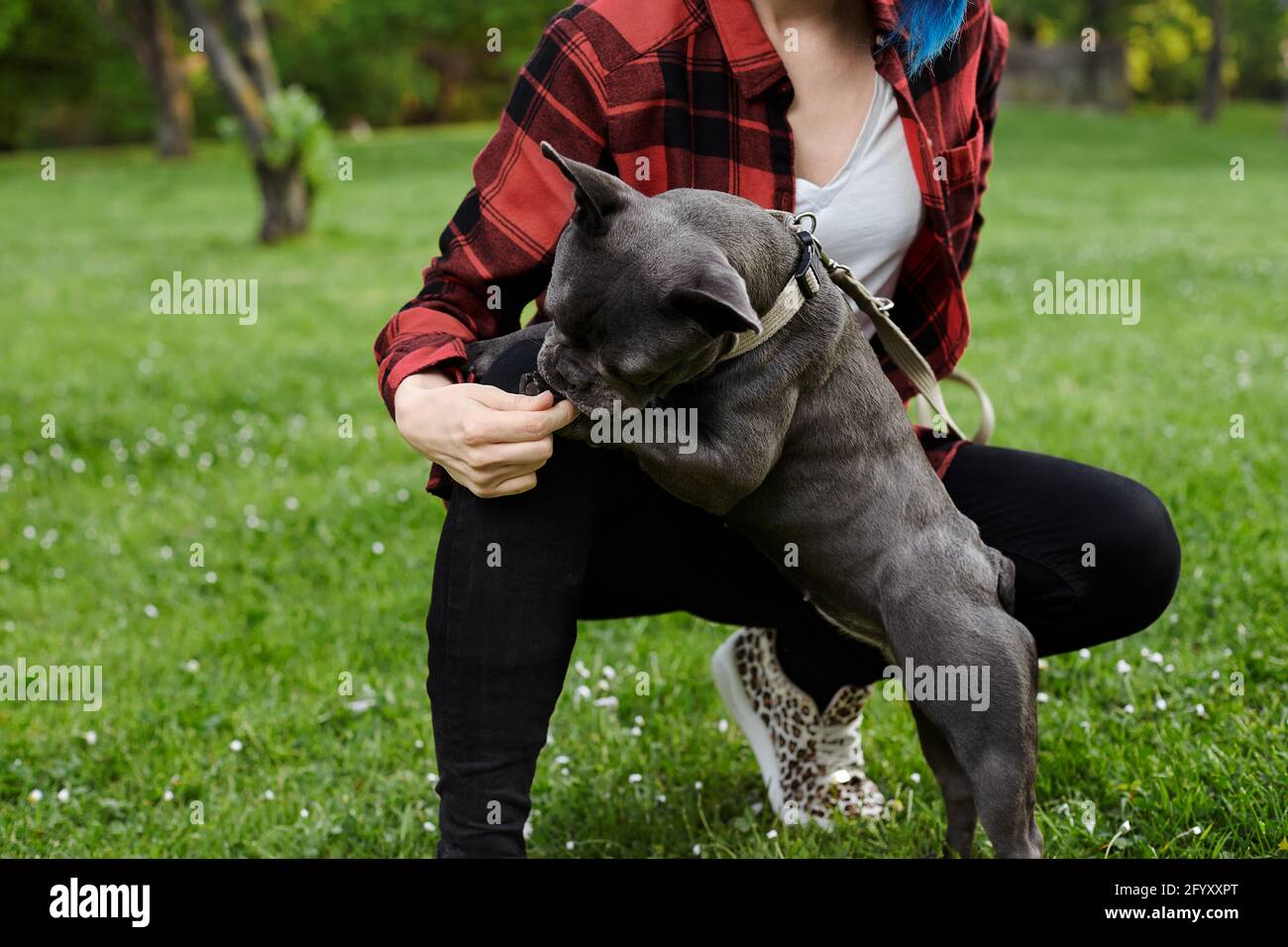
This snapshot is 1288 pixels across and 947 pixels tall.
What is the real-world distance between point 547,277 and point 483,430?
601 millimetres

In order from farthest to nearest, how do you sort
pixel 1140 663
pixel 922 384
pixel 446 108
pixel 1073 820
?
pixel 446 108 < pixel 1140 663 < pixel 1073 820 < pixel 922 384

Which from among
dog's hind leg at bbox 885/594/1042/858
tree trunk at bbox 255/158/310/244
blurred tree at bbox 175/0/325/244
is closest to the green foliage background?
blurred tree at bbox 175/0/325/244

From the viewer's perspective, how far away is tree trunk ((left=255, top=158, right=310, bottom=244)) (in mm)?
12695

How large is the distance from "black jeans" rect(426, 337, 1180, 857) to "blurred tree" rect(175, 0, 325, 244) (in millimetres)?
10924

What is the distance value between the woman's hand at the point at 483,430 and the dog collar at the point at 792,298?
1.00 ft

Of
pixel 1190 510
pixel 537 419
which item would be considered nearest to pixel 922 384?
pixel 537 419

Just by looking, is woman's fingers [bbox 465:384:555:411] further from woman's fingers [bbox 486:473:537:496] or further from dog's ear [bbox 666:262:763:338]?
dog's ear [bbox 666:262:763:338]

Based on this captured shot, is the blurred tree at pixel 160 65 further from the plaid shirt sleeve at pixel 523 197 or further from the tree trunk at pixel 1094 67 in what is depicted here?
the plaid shirt sleeve at pixel 523 197

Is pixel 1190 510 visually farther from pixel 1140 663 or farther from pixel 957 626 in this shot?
pixel 957 626

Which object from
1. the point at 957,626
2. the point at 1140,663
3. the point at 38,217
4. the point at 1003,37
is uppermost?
the point at 1003,37

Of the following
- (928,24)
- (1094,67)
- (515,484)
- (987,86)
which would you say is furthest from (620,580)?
(1094,67)

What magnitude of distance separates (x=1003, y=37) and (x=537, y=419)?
1.69m

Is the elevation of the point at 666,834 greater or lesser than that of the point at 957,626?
lesser

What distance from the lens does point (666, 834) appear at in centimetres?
297
